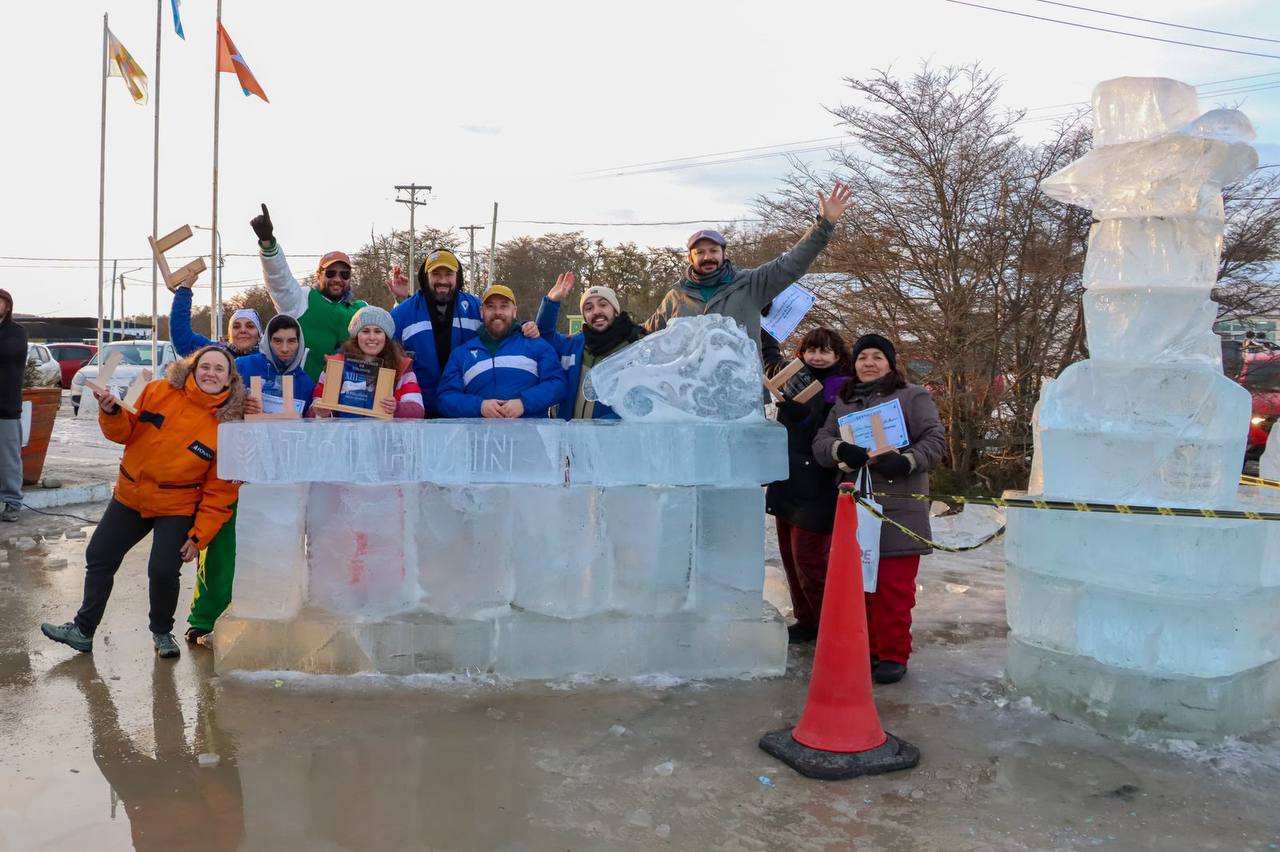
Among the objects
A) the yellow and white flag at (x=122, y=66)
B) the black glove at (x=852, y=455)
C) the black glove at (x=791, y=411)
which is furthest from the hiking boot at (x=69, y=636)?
the yellow and white flag at (x=122, y=66)

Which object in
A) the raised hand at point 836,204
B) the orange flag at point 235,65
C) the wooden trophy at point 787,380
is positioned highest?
the orange flag at point 235,65

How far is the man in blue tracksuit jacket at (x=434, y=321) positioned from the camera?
528 centimetres

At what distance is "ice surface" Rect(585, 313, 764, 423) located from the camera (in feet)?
15.0

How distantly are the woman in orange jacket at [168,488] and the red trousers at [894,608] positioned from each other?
3069 mm

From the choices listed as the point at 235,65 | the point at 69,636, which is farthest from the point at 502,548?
the point at 235,65

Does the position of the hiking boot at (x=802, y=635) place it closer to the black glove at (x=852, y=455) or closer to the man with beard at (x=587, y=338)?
the black glove at (x=852, y=455)

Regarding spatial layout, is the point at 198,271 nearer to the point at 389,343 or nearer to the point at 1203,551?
the point at 389,343

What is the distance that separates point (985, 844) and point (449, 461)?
103 inches

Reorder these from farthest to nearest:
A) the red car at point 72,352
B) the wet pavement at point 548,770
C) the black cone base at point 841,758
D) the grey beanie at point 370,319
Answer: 1. the red car at point 72,352
2. the grey beanie at point 370,319
3. the black cone base at point 841,758
4. the wet pavement at point 548,770

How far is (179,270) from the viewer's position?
17.0 ft

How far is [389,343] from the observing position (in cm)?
489

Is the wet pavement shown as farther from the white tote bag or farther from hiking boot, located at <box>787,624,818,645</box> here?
hiking boot, located at <box>787,624,818,645</box>

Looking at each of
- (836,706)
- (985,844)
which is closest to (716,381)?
(836,706)

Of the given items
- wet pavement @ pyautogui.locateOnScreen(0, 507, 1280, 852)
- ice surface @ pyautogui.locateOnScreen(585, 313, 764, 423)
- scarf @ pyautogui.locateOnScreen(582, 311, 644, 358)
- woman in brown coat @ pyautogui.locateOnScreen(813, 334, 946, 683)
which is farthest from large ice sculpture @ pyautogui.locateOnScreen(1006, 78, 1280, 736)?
scarf @ pyautogui.locateOnScreen(582, 311, 644, 358)
